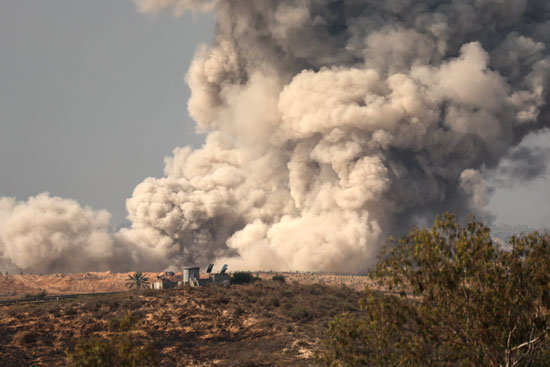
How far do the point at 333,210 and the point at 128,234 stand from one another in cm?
4693

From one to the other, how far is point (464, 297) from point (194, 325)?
2848 centimetres

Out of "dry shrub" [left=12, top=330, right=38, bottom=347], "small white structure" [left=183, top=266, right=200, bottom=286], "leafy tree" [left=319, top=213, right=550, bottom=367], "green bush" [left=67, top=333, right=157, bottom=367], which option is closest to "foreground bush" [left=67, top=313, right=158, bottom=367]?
"green bush" [left=67, top=333, right=157, bottom=367]

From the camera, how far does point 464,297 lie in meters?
19.1

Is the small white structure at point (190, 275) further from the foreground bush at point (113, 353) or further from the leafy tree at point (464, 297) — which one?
the leafy tree at point (464, 297)

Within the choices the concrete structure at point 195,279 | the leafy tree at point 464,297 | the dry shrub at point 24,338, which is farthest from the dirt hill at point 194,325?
the leafy tree at point 464,297

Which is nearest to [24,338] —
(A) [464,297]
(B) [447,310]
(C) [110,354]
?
(C) [110,354]

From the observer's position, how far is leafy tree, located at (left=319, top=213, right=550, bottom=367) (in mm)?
18375

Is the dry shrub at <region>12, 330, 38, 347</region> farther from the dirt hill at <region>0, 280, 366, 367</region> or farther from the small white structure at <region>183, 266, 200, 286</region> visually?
the small white structure at <region>183, 266, 200, 286</region>

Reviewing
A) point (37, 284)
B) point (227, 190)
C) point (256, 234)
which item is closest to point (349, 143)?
point (256, 234)

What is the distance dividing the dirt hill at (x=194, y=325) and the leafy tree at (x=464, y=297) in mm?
15126

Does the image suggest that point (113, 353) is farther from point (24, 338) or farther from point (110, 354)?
point (24, 338)

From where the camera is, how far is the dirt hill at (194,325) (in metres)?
35.8

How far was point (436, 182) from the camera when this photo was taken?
305ft

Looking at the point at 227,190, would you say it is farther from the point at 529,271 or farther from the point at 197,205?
the point at 529,271
